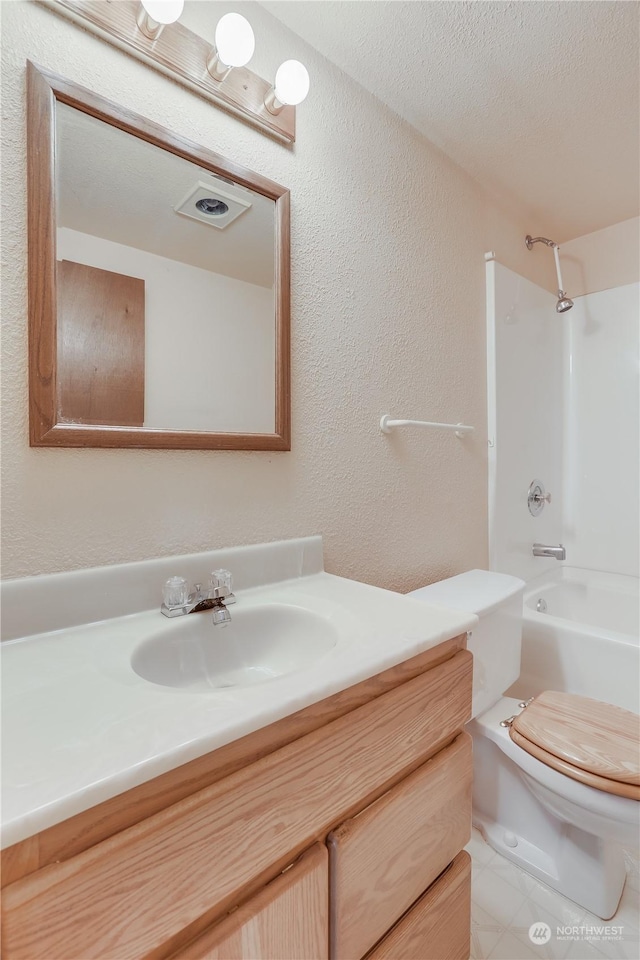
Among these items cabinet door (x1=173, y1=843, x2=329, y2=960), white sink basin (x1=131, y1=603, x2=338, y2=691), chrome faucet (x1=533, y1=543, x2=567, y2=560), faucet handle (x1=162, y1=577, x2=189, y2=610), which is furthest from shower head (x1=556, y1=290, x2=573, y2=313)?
cabinet door (x1=173, y1=843, x2=329, y2=960)

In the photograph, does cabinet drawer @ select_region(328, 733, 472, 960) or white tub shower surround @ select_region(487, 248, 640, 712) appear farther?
white tub shower surround @ select_region(487, 248, 640, 712)

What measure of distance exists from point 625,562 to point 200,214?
7.55 ft

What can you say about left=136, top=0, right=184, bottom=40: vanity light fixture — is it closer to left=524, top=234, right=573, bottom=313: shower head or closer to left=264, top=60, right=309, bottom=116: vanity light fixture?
left=264, top=60, right=309, bottom=116: vanity light fixture

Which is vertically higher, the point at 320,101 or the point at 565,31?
the point at 565,31

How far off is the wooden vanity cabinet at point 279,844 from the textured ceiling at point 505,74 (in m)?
1.46

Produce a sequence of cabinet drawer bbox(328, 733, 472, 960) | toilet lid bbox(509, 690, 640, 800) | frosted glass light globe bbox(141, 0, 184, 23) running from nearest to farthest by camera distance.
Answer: cabinet drawer bbox(328, 733, 472, 960)
frosted glass light globe bbox(141, 0, 184, 23)
toilet lid bbox(509, 690, 640, 800)

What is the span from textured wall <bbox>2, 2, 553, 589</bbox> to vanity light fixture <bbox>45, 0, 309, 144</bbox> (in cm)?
2

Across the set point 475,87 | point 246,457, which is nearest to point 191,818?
point 246,457

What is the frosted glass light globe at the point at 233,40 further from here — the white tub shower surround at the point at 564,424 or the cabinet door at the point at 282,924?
the cabinet door at the point at 282,924

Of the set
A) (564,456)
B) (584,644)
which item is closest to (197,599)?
(584,644)

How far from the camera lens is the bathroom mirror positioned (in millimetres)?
772

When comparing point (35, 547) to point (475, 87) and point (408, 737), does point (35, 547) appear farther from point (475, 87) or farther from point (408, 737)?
point (475, 87)

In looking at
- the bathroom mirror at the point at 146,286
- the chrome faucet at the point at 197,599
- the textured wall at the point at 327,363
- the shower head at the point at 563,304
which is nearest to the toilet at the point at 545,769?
the textured wall at the point at 327,363

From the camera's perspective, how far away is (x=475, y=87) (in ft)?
4.40
